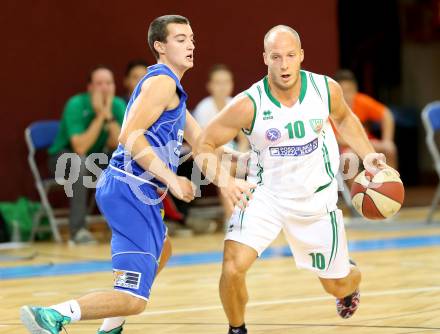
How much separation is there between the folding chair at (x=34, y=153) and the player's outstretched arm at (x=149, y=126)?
19.2ft

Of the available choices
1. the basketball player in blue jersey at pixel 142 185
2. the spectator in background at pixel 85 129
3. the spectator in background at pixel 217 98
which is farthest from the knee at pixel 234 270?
the spectator in background at pixel 217 98

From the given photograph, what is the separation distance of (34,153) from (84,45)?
145 centimetres

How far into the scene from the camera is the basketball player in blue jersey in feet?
15.4

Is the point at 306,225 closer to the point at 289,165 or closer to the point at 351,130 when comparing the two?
the point at 289,165

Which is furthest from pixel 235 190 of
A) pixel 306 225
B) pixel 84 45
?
pixel 84 45

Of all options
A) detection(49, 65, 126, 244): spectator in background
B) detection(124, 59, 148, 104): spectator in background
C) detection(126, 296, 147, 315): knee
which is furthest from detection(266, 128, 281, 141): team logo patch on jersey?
detection(124, 59, 148, 104): spectator in background

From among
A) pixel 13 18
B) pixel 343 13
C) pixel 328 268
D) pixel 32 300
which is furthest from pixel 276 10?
pixel 328 268

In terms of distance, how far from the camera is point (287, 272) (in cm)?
805

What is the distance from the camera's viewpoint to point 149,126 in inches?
191

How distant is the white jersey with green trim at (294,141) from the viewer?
5.41 metres

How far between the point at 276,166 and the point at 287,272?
8.84ft

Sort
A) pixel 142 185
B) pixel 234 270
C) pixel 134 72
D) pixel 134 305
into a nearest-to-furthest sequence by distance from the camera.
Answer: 1. pixel 134 305
2. pixel 142 185
3. pixel 234 270
4. pixel 134 72

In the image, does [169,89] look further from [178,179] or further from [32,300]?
[32,300]

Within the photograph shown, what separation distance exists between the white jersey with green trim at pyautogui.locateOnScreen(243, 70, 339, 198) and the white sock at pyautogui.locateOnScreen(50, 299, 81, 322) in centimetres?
136
